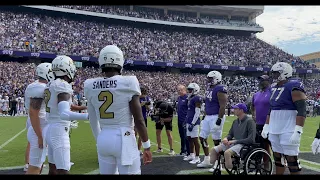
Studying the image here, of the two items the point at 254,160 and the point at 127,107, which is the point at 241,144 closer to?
the point at 254,160

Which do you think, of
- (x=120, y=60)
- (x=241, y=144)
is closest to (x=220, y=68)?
(x=241, y=144)

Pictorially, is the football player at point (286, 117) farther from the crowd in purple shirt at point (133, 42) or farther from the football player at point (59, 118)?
the crowd in purple shirt at point (133, 42)

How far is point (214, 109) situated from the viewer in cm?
732

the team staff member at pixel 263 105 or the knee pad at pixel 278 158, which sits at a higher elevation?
the team staff member at pixel 263 105

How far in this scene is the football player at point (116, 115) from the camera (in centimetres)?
337

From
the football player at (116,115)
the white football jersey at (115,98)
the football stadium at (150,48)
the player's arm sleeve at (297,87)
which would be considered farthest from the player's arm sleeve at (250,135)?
the football stadium at (150,48)

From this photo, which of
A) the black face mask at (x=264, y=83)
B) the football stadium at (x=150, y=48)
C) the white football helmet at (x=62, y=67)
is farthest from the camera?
the football stadium at (x=150, y=48)

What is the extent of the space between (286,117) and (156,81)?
31.4 meters

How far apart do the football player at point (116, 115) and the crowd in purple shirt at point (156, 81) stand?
19530 mm

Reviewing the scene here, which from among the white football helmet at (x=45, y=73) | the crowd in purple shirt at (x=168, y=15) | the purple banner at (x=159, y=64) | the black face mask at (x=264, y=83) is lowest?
the black face mask at (x=264, y=83)

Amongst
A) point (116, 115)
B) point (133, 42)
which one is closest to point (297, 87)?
point (116, 115)

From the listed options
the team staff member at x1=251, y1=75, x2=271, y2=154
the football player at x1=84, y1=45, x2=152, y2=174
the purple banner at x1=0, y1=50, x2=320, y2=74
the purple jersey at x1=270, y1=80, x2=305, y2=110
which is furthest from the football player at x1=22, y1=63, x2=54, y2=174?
the purple banner at x1=0, y1=50, x2=320, y2=74

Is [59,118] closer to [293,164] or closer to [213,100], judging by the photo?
[293,164]

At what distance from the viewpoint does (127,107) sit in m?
3.45
